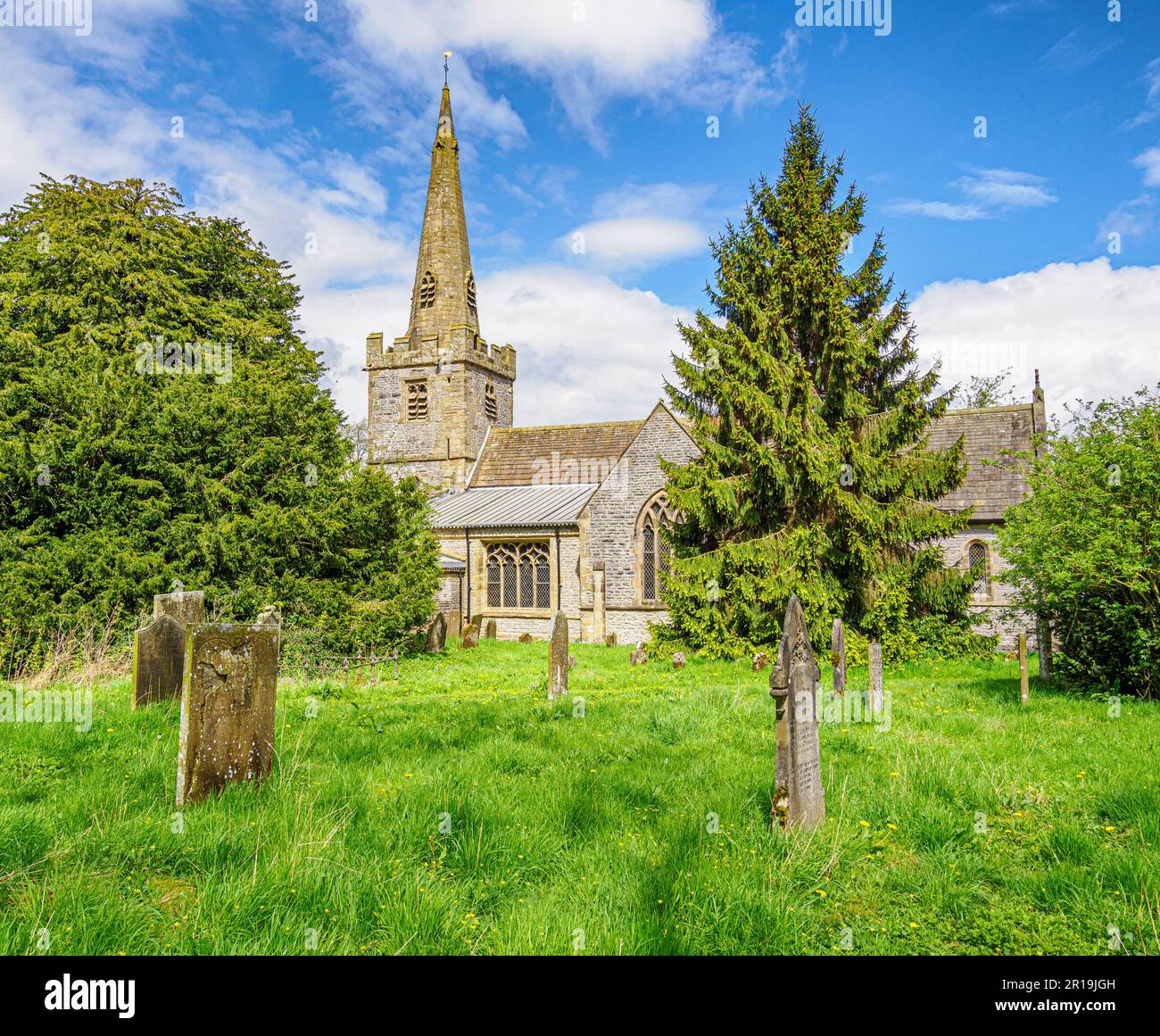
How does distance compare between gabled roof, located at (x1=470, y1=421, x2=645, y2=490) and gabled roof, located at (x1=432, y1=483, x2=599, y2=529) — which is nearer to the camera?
gabled roof, located at (x1=432, y1=483, x2=599, y2=529)

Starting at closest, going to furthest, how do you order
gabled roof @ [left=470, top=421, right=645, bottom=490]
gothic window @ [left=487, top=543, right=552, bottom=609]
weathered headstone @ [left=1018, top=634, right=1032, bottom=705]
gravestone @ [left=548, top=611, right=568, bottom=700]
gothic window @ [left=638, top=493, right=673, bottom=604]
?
weathered headstone @ [left=1018, top=634, right=1032, bottom=705], gravestone @ [left=548, top=611, right=568, bottom=700], gothic window @ [left=638, top=493, right=673, bottom=604], gothic window @ [left=487, top=543, right=552, bottom=609], gabled roof @ [left=470, top=421, right=645, bottom=490]

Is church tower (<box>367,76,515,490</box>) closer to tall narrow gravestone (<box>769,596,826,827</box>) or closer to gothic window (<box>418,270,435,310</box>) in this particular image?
gothic window (<box>418,270,435,310</box>)

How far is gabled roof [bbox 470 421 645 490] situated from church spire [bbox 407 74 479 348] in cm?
657

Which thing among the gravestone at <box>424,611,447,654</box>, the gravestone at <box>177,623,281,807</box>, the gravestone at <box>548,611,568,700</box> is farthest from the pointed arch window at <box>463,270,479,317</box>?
the gravestone at <box>177,623,281,807</box>

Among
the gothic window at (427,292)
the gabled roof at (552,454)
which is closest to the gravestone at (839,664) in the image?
the gabled roof at (552,454)

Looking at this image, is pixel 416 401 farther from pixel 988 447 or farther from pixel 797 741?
pixel 797 741

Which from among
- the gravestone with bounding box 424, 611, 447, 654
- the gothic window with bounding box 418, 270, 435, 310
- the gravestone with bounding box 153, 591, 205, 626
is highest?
the gothic window with bounding box 418, 270, 435, 310

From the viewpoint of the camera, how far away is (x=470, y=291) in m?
37.3

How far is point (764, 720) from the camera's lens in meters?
8.16

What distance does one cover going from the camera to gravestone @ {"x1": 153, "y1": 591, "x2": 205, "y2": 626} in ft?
28.8

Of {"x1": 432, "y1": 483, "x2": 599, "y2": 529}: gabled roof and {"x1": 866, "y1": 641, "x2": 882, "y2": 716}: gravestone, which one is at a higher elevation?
{"x1": 432, "y1": 483, "x2": 599, "y2": 529}: gabled roof

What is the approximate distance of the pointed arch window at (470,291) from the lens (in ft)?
121
